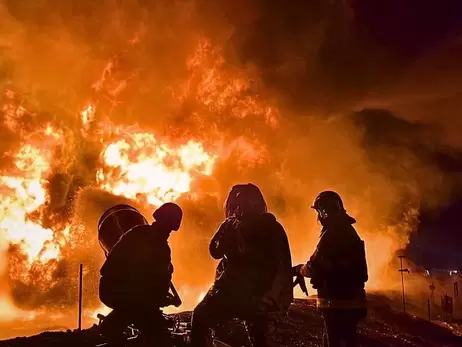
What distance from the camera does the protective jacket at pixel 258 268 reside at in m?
5.10

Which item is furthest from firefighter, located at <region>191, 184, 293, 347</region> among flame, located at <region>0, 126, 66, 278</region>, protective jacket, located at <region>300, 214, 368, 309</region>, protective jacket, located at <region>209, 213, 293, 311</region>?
flame, located at <region>0, 126, 66, 278</region>

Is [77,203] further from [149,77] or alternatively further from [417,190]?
[417,190]

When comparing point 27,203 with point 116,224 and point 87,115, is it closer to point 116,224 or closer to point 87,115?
point 87,115

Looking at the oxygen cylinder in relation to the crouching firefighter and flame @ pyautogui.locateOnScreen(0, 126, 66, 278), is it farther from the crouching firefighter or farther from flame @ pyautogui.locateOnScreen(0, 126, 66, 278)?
flame @ pyautogui.locateOnScreen(0, 126, 66, 278)

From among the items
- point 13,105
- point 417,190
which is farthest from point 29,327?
point 417,190

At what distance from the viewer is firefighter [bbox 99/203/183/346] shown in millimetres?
4949

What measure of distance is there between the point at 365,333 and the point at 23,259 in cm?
1608

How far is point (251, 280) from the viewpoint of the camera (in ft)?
17.1

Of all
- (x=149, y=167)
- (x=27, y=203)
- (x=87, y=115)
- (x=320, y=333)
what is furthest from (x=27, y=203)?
(x=320, y=333)

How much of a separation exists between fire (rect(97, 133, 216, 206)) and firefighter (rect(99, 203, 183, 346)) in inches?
583

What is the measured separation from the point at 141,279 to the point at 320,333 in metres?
6.10

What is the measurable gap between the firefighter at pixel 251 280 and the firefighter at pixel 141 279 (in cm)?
46

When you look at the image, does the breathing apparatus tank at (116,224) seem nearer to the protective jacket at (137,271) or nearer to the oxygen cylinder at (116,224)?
the oxygen cylinder at (116,224)

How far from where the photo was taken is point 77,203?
874 inches
